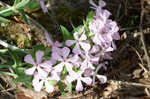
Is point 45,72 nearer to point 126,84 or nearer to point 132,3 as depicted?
point 126,84

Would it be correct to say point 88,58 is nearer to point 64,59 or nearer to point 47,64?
point 64,59

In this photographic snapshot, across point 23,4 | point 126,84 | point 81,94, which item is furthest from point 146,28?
point 23,4

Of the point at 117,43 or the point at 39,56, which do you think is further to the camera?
the point at 117,43

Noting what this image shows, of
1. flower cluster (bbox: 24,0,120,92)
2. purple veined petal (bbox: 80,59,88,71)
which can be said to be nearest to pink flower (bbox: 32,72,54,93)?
flower cluster (bbox: 24,0,120,92)

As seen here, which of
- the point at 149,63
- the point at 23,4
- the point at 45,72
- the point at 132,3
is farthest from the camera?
the point at 132,3

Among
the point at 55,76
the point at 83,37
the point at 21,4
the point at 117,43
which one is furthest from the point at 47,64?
the point at 117,43

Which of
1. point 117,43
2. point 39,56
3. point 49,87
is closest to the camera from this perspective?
point 39,56

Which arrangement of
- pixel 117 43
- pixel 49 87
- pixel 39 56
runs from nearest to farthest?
pixel 39 56 → pixel 49 87 → pixel 117 43

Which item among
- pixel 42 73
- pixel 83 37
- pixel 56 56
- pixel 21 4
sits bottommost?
pixel 42 73
